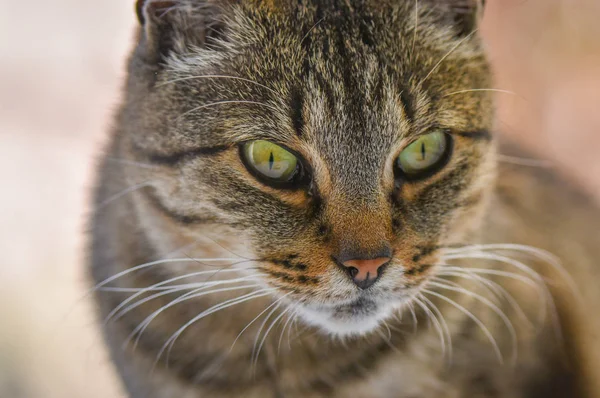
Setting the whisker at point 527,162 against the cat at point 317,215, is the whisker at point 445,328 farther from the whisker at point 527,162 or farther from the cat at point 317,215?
the whisker at point 527,162

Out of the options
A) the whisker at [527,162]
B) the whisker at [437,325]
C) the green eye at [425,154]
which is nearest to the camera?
the green eye at [425,154]

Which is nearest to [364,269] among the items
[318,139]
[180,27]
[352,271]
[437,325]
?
[352,271]

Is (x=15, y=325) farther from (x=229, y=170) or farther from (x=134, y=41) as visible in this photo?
(x=229, y=170)

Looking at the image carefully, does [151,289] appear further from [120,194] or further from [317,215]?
[317,215]

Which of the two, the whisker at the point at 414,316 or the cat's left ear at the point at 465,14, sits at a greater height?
the cat's left ear at the point at 465,14

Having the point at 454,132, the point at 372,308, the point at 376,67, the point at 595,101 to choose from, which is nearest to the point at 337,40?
the point at 376,67

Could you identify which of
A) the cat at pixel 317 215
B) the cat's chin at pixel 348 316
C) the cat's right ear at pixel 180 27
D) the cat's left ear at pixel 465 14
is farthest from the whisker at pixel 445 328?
the cat's right ear at pixel 180 27

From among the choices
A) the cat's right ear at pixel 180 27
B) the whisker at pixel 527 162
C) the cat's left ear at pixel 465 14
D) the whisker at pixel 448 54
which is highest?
the cat's right ear at pixel 180 27
